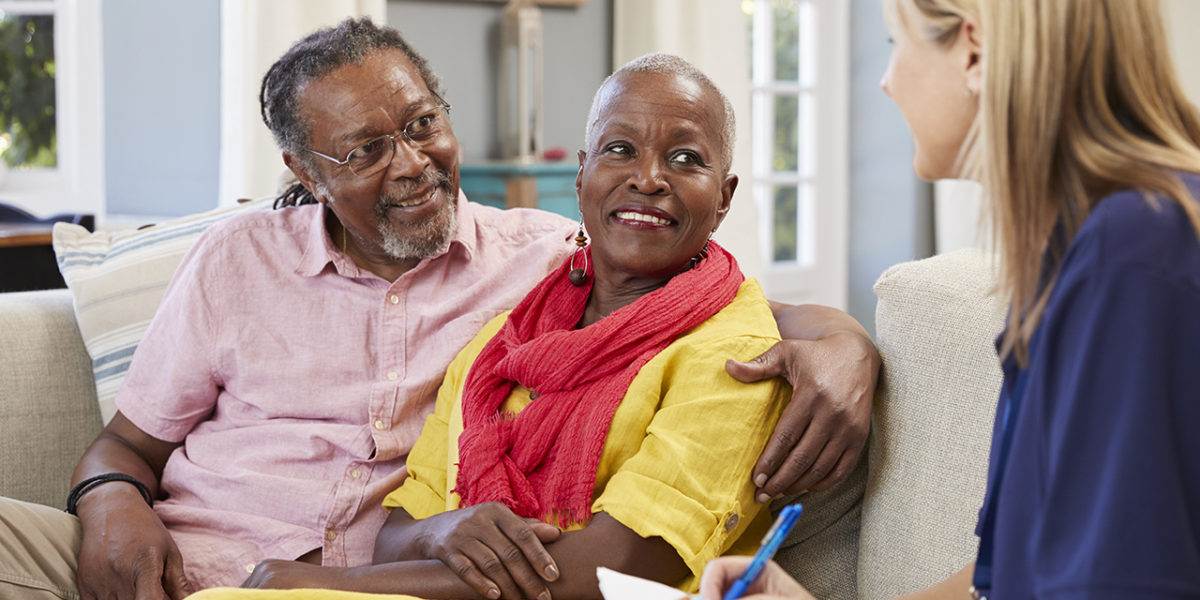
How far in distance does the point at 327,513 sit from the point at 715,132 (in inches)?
32.7

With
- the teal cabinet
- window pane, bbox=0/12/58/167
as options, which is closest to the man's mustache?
the teal cabinet

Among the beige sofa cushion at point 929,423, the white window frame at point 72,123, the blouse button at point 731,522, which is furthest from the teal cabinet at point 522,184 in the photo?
the blouse button at point 731,522

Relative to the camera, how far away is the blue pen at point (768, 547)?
86cm

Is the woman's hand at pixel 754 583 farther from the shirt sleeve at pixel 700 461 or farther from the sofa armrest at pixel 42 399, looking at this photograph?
the sofa armrest at pixel 42 399

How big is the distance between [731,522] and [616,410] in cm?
20

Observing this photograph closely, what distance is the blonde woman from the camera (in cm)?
69

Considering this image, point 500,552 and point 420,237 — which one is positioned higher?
point 420,237

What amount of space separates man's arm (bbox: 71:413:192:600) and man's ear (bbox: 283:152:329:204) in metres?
0.56

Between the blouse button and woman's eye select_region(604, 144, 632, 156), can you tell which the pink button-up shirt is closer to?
woman's eye select_region(604, 144, 632, 156)

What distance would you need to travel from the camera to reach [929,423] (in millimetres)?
1374

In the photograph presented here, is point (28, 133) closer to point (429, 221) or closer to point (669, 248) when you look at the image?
point (429, 221)

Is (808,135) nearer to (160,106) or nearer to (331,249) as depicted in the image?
(160,106)

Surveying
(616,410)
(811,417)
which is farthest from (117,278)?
(811,417)

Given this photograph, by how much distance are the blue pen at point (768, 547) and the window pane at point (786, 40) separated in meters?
4.27
